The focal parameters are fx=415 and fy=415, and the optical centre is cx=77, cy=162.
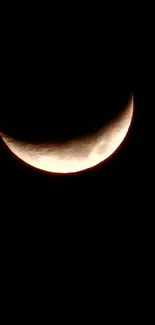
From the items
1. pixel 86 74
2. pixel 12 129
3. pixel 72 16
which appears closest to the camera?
pixel 72 16

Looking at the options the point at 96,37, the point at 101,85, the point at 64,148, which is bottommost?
the point at 64,148

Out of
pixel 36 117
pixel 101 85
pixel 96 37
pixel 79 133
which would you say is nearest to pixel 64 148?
pixel 79 133

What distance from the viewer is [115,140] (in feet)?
8.08

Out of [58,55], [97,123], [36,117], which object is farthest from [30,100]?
[97,123]

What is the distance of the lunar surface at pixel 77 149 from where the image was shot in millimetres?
2398

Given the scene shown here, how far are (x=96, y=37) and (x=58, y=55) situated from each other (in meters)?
0.22

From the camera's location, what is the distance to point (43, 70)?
211 centimetres

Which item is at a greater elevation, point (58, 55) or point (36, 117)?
point (58, 55)

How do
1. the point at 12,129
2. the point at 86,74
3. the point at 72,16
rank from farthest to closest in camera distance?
1. the point at 12,129
2. the point at 86,74
3. the point at 72,16

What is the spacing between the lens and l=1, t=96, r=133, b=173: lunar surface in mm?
2398

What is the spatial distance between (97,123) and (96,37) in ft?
1.56

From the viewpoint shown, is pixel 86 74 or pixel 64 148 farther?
pixel 64 148

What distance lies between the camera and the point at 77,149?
245 cm

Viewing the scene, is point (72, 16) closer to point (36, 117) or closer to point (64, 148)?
point (36, 117)
